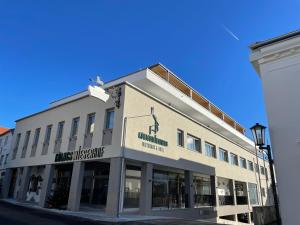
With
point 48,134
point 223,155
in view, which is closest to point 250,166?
point 223,155

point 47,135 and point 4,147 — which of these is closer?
point 47,135

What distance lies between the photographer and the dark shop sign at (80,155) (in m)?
15.3

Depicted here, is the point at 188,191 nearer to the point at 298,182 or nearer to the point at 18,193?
the point at 298,182

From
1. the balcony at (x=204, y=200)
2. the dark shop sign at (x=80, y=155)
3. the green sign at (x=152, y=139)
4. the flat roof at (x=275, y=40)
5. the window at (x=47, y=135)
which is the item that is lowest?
the balcony at (x=204, y=200)

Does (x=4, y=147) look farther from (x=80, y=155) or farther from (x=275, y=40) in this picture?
(x=275, y=40)

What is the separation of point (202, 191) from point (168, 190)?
5.10m

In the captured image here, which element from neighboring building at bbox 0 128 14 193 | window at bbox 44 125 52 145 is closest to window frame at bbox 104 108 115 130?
window at bbox 44 125 52 145

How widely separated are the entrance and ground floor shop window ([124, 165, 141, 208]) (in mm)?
1540

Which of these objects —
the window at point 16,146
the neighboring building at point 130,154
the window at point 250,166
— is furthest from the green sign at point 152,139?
the window at point 250,166

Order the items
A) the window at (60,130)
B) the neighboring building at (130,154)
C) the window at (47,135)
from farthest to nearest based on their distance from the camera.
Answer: the window at (47,135), the window at (60,130), the neighboring building at (130,154)

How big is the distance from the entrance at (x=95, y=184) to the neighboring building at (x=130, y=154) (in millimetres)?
66

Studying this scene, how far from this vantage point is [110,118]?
16.1 meters

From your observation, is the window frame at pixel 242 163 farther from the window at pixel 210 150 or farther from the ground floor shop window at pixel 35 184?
the ground floor shop window at pixel 35 184

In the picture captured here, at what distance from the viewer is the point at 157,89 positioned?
1939 cm
